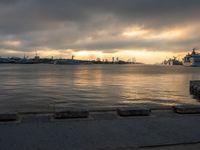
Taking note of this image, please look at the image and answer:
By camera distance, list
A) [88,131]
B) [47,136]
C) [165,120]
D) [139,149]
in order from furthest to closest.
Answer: [165,120]
[88,131]
[47,136]
[139,149]

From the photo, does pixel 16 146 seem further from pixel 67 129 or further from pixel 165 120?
pixel 165 120

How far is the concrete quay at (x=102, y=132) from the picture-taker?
636 centimetres

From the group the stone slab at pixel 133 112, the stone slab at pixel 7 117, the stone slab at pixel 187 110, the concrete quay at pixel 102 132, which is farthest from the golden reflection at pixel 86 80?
the stone slab at pixel 7 117

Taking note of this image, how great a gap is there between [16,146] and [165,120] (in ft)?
14.7

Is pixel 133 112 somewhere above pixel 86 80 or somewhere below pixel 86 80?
above

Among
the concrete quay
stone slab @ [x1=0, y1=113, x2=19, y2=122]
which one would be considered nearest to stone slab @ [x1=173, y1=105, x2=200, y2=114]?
the concrete quay

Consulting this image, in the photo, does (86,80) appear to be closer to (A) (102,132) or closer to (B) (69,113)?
(B) (69,113)

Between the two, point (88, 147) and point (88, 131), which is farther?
point (88, 131)

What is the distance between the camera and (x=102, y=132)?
7.41 m

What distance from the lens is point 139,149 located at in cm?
611

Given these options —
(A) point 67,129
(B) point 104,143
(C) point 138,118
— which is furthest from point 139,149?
(C) point 138,118

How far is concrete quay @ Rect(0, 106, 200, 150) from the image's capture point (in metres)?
6.36

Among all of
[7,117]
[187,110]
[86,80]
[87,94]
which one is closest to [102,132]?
[7,117]

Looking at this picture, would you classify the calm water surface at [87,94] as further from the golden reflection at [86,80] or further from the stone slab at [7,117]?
the stone slab at [7,117]
